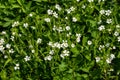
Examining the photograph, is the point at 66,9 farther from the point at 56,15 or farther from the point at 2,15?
the point at 2,15

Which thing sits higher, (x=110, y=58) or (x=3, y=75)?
(x=110, y=58)

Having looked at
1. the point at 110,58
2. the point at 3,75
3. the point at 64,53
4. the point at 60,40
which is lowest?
the point at 3,75

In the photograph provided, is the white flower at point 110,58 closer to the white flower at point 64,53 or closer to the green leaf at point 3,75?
the white flower at point 64,53

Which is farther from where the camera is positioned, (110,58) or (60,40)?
(60,40)

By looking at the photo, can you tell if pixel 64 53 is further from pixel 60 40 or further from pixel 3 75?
pixel 3 75

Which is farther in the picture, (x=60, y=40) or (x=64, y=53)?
(x=60, y=40)

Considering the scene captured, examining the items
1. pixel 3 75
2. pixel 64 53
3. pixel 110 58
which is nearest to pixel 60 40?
pixel 64 53

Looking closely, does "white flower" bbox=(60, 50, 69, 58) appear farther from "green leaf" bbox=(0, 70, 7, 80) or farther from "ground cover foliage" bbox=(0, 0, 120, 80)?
"green leaf" bbox=(0, 70, 7, 80)

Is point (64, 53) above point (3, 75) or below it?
above

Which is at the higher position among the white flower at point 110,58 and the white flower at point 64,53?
the white flower at point 64,53

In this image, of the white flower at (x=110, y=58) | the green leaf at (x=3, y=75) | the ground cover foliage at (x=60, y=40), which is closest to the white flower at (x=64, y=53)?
the ground cover foliage at (x=60, y=40)
